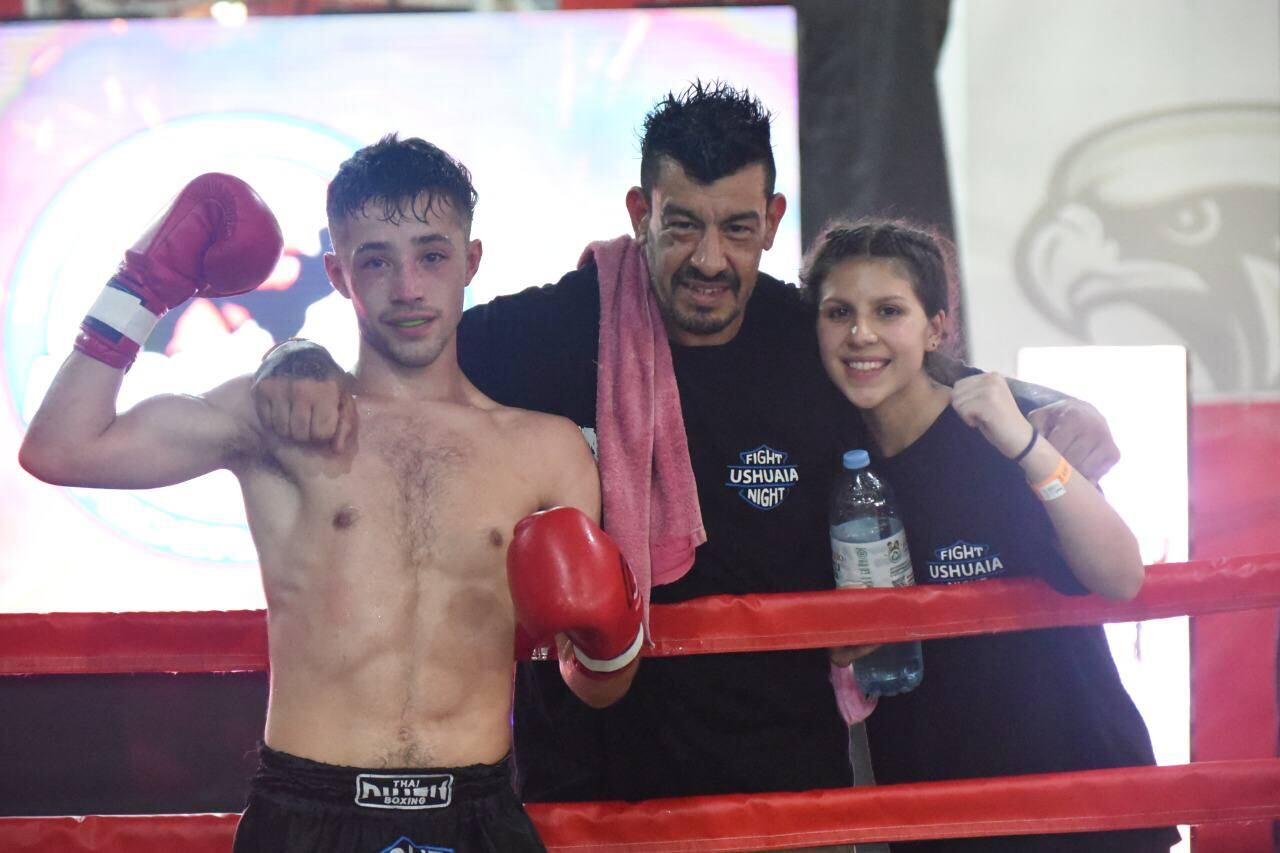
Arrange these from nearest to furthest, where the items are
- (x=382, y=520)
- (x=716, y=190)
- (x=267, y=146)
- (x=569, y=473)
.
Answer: (x=382, y=520) < (x=569, y=473) < (x=716, y=190) < (x=267, y=146)

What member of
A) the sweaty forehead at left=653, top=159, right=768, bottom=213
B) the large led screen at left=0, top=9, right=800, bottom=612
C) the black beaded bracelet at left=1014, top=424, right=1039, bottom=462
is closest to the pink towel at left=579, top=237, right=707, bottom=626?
the sweaty forehead at left=653, top=159, right=768, bottom=213

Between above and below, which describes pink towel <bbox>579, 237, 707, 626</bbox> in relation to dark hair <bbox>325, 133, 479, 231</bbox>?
below

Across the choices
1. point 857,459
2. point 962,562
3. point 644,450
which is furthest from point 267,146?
point 962,562

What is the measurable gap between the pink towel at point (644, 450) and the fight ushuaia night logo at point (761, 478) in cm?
7

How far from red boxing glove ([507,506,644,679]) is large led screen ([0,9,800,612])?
131 cm

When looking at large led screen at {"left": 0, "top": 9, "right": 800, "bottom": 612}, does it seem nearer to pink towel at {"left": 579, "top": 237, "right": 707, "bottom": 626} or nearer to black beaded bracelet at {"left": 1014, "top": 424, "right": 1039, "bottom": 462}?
pink towel at {"left": 579, "top": 237, "right": 707, "bottom": 626}

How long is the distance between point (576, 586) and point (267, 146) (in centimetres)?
171

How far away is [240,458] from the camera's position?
4.59 ft

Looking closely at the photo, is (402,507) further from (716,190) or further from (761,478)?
(716,190)

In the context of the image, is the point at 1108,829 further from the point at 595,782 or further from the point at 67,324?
the point at 67,324

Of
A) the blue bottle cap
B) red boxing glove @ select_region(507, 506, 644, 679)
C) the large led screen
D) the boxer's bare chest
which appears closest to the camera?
red boxing glove @ select_region(507, 506, 644, 679)

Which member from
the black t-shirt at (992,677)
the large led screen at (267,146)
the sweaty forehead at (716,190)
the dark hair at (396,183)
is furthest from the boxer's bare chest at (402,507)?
the large led screen at (267,146)

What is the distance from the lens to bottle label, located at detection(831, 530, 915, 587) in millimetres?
1596

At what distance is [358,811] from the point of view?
4.34 ft
